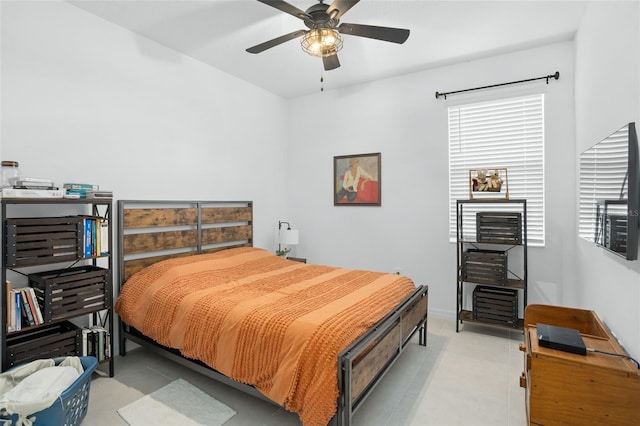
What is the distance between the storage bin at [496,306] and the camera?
10.6 ft

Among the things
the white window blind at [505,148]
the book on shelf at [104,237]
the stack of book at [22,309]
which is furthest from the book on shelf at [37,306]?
the white window blind at [505,148]

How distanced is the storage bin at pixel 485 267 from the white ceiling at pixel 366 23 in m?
2.10

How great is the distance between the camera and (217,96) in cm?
393

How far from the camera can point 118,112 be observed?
299 cm

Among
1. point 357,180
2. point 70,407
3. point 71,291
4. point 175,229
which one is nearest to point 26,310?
point 71,291

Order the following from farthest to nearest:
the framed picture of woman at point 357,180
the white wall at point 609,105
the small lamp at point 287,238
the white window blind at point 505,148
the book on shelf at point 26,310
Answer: the small lamp at point 287,238
the framed picture of woman at point 357,180
the white window blind at point 505,148
the book on shelf at point 26,310
the white wall at point 609,105

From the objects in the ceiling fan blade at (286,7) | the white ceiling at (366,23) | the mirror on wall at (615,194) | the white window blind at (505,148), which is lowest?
the mirror on wall at (615,194)

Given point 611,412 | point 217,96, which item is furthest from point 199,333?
point 217,96

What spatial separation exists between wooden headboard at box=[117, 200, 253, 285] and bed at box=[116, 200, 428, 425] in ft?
0.03

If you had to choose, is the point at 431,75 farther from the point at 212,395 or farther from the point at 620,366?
the point at 212,395

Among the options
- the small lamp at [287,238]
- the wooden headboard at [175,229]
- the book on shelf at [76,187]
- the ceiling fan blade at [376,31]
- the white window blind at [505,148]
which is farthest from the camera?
the small lamp at [287,238]

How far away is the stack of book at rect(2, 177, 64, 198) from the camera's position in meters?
2.10

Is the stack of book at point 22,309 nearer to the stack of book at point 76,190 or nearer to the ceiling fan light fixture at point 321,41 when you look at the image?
the stack of book at point 76,190

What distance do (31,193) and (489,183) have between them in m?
3.88
